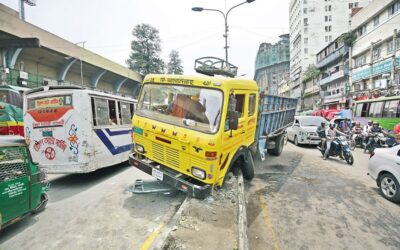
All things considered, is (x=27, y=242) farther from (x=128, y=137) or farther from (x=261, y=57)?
(x=261, y=57)

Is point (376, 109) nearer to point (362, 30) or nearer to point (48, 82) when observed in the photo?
point (48, 82)

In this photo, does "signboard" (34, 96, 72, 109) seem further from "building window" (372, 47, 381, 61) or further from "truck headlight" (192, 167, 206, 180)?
"building window" (372, 47, 381, 61)

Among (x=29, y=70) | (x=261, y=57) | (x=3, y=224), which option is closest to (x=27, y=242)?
(x=3, y=224)

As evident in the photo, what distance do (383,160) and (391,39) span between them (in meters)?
27.3

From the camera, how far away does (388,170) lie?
5.74 m

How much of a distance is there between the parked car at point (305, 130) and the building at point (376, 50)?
36.3 ft

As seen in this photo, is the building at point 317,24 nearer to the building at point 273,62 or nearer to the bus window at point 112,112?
the building at point 273,62

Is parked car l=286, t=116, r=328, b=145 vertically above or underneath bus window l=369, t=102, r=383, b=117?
underneath

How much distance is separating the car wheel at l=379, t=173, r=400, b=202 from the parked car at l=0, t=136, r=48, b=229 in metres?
7.60

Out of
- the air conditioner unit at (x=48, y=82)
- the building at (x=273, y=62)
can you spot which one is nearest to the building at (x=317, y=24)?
the building at (x=273, y=62)

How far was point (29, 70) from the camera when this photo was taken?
18.8 m

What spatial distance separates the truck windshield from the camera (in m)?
4.65

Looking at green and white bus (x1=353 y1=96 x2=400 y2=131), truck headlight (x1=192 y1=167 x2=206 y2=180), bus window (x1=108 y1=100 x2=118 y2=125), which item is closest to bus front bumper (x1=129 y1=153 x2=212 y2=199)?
truck headlight (x1=192 y1=167 x2=206 y2=180)

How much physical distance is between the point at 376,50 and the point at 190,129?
33.6 meters
